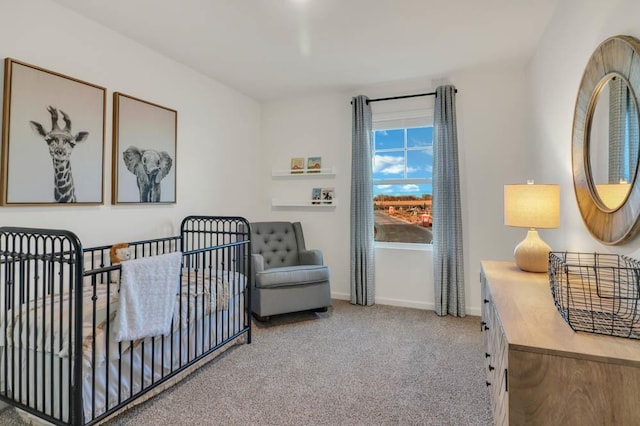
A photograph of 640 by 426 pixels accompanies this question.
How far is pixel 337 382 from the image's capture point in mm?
2129

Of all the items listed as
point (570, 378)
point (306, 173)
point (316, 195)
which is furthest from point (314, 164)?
point (570, 378)

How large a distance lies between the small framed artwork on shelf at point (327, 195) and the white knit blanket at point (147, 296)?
2.28 meters

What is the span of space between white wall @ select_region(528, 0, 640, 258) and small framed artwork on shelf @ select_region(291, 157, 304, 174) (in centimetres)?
245

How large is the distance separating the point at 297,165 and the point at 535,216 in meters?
2.79

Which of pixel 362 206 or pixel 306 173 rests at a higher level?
pixel 306 173

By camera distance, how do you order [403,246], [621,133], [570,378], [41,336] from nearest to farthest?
[570,378] → [621,133] → [41,336] → [403,246]

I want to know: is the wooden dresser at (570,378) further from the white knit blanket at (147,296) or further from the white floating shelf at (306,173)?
the white floating shelf at (306,173)

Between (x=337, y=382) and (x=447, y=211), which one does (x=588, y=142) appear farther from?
(x=337, y=382)

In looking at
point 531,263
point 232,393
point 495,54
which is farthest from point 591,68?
point 232,393

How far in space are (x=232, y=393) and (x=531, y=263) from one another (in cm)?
189

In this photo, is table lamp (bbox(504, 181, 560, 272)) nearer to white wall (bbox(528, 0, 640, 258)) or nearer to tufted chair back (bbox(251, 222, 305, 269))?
white wall (bbox(528, 0, 640, 258))

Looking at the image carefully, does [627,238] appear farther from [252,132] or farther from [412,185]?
[252,132]

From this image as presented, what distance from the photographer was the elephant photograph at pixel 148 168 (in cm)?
266

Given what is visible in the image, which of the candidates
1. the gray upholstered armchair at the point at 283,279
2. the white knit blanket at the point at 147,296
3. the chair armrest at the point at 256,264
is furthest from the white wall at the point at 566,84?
the chair armrest at the point at 256,264
